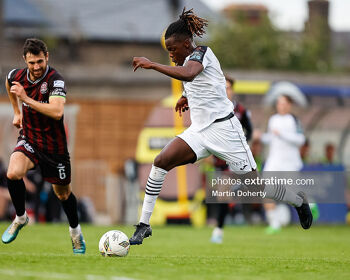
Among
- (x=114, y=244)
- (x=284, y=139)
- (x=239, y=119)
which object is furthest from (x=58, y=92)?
(x=284, y=139)

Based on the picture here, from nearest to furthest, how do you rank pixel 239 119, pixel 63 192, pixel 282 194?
pixel 63 192, pixel 282 194, pixel 239 119

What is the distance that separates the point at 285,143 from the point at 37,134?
8.20m

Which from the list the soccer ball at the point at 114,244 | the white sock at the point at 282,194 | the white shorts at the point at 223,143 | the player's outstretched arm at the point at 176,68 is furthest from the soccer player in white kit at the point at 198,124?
the white sock at the point at 282,194

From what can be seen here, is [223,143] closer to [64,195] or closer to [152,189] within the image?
[152,189]

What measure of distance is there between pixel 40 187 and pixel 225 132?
1092 cm

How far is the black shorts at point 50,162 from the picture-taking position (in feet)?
31.6

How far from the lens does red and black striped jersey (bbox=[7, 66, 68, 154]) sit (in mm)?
9609

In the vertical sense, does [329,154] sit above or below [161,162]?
above

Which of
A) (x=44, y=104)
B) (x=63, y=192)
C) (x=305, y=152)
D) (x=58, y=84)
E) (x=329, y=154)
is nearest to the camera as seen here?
(x=44, y=104)

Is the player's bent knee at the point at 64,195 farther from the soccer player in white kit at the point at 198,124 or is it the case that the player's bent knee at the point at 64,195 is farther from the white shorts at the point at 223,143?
the white shorts at the point at 223,143

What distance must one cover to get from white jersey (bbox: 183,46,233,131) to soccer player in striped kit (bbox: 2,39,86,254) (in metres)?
1.40

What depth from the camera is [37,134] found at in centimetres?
966

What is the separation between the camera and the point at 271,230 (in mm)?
17109

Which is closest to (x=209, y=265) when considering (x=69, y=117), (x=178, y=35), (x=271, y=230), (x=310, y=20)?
(x=178, y=35)
